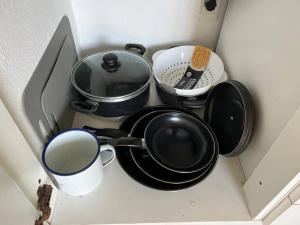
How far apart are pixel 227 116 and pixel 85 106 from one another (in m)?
0.34

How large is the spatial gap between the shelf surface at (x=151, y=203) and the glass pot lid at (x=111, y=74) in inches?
7.8

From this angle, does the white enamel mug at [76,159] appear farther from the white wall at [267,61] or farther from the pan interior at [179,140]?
the white wall at [267,61]

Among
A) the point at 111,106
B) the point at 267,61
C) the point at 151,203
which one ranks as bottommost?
the point at 151,203

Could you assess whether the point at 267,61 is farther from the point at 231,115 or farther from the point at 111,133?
the point at 111,133

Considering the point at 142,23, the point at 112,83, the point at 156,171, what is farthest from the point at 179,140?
the point at 142,23

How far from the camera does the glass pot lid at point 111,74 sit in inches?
26.3

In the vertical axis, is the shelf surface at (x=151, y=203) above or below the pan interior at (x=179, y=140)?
below

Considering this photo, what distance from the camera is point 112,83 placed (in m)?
0.69

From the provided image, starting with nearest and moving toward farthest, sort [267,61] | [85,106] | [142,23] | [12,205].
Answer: [12,205]
[267,61]
[85,106]
[142,23]

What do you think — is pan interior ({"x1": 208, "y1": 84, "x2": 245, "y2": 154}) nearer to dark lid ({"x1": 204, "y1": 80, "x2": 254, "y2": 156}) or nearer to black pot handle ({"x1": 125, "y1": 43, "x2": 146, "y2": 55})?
dark lid ({"x1": 204, "y1": 80, "x2": 254, "y2": 156})

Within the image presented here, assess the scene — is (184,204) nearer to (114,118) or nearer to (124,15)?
(114,118)

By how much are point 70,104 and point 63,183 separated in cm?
20

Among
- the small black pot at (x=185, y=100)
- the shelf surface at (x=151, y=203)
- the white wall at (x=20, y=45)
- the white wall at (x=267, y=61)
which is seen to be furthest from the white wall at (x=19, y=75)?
the white wall at (x=267, y=61)

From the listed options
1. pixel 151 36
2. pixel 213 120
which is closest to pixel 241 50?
pixel 213 120
